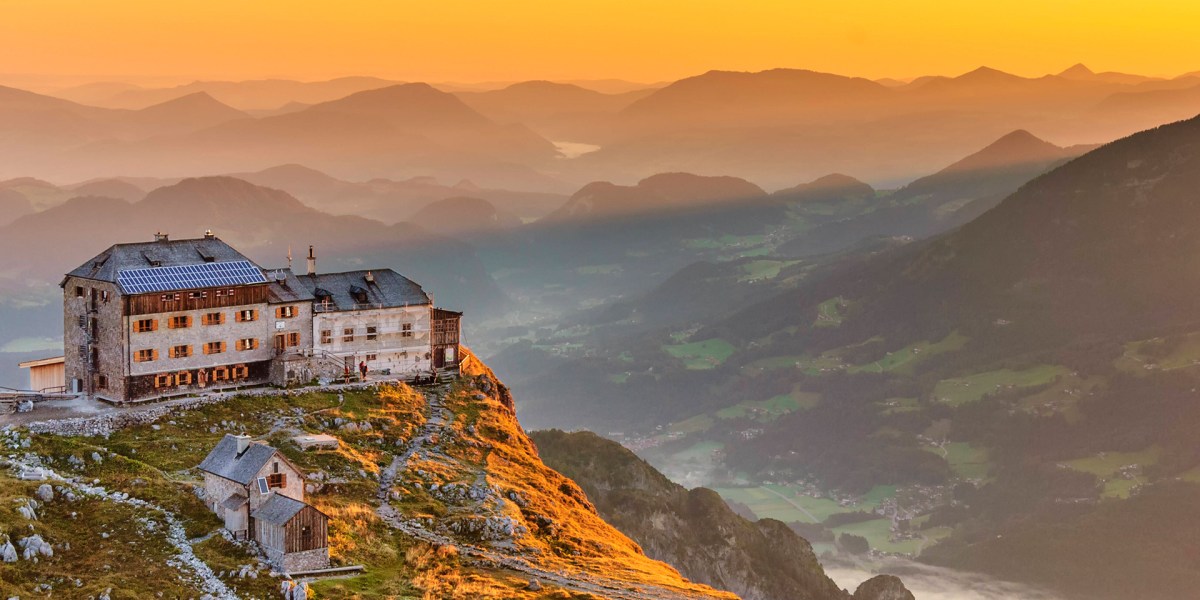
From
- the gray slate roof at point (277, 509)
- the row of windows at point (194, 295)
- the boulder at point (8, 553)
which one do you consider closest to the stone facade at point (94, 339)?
the row of windows at point (194, 295)

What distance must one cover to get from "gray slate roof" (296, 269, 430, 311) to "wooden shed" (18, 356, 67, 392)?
74.5 feet

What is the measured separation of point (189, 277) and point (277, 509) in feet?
137

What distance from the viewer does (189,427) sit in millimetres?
112875

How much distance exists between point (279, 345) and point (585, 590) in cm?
4250

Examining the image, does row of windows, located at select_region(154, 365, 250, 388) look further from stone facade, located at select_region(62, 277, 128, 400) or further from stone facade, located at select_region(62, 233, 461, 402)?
stone facade, located at select_region(62, 277, 128, 400)

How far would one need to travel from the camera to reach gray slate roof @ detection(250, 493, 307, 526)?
86.1m

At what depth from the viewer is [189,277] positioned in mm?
123000

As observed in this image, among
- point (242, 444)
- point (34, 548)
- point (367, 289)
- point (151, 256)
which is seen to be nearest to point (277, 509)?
point (242, 444)

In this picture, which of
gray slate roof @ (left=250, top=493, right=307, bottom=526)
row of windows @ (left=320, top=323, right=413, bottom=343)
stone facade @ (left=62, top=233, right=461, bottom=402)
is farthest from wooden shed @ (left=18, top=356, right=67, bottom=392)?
gray slate roof @ (left=250, top=493, right=307, bottom=526)

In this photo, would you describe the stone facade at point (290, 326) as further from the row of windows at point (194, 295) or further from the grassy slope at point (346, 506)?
the grassy slope at point (346, 506)

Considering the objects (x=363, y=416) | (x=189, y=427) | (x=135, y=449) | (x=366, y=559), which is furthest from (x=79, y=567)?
(x=363, y=416)

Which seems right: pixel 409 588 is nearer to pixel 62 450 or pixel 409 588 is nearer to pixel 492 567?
pixel 492 567

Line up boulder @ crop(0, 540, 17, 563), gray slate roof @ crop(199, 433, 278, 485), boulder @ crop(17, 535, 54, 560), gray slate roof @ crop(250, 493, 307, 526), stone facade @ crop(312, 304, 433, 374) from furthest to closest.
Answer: stone facade @ crop(312, 304, 433, 374) < gray slate roof @ crop(199, 433, 278, 485) < gray slate roof @ crop(250, 493, 307, 526) < boulder @ crop(17, 535, 54, 560) < boulder @ crop(0, 540, 17, 563)

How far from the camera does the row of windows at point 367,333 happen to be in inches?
5266
